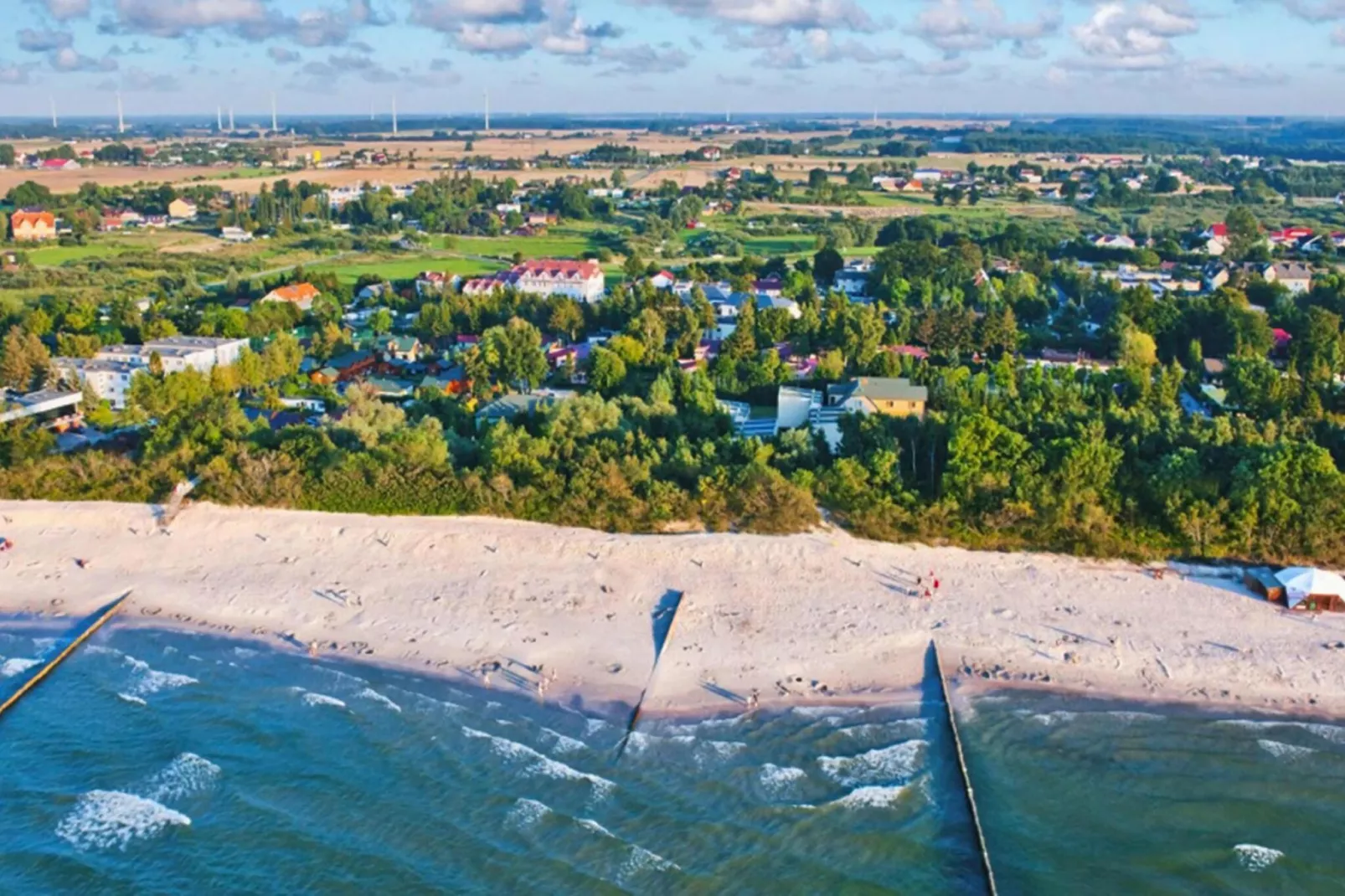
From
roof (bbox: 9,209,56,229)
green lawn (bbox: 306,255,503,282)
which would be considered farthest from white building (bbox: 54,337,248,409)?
roof (bbox: 9,209,56,229)

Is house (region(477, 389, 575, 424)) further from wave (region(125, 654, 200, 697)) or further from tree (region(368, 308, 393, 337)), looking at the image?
tree (region(368, 308, 393, 337))

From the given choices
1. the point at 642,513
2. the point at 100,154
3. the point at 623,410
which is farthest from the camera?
the point at 100,154

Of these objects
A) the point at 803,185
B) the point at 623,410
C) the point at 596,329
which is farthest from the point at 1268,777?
the point at 803,185

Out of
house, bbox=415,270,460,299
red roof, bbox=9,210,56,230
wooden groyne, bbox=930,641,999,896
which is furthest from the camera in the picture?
red roof, bbox=9,210,56,230

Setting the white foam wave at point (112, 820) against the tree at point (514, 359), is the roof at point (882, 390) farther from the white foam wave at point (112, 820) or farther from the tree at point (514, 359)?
the white foam wave at point (112, 820)

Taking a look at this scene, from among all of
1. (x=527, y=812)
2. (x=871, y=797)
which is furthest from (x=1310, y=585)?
(x=527, y=812)

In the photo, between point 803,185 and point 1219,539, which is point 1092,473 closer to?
point 1219,539

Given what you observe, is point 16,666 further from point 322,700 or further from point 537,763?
point 537,763
